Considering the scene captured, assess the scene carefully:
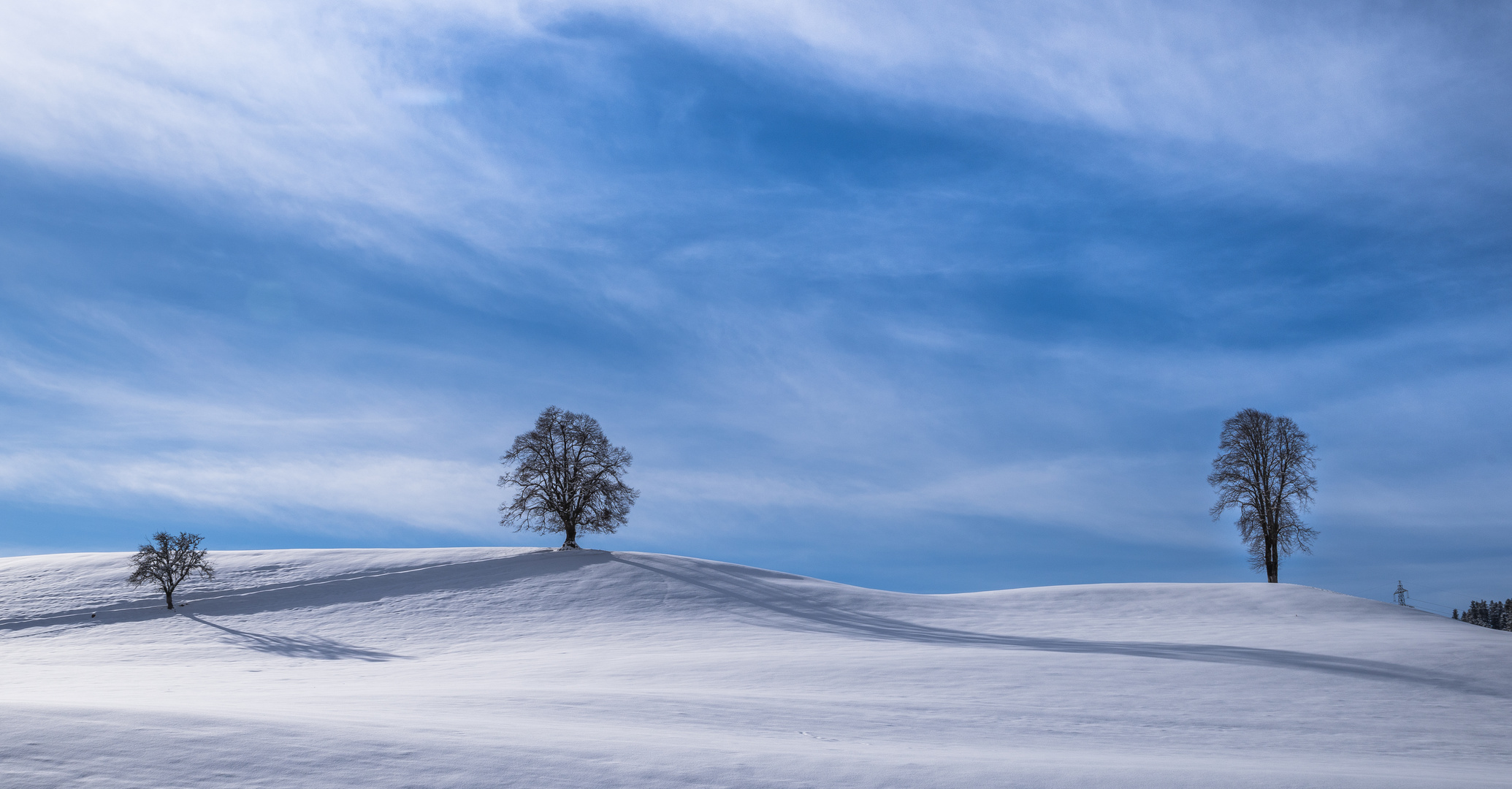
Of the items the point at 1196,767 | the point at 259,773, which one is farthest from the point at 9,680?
the point at 1196,767

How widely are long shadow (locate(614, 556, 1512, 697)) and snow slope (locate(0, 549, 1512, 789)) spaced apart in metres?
0.14

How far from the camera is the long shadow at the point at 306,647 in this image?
20.8 meters

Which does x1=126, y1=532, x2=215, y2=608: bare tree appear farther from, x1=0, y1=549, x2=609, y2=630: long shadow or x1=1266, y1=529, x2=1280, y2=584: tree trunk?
x1=1266, y1=529, x2=1280, y2=584: tree trunk

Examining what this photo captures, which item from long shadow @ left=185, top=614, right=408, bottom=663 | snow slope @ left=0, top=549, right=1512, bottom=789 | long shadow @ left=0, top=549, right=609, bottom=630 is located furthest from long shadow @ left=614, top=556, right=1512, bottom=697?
long shadow @ left=185, top=614, right=408, bottom=663

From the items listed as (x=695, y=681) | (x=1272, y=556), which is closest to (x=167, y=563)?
(x=695, y=681)

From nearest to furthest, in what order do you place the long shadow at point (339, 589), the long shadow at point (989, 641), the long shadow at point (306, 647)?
1. the long shadow at point (989, 641)
2. the long shadow at point (306, 647)
3. the long shadow at point (339, 589)

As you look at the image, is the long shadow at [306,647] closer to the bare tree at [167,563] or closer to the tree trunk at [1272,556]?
the bare tree at [167,563]

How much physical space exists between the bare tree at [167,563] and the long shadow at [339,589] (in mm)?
587

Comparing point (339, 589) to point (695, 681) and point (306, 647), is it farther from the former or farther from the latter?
point (695, 681)

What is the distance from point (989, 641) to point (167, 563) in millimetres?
25962

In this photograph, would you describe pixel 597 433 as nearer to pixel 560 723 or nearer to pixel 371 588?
pixel 371 588

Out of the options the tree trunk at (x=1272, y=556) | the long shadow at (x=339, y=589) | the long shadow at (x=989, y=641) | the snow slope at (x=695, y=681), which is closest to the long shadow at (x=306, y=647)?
the snow slope at (x=695, y=681)

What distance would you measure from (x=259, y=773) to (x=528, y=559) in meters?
26.1

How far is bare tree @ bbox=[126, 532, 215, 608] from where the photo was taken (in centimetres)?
2777
